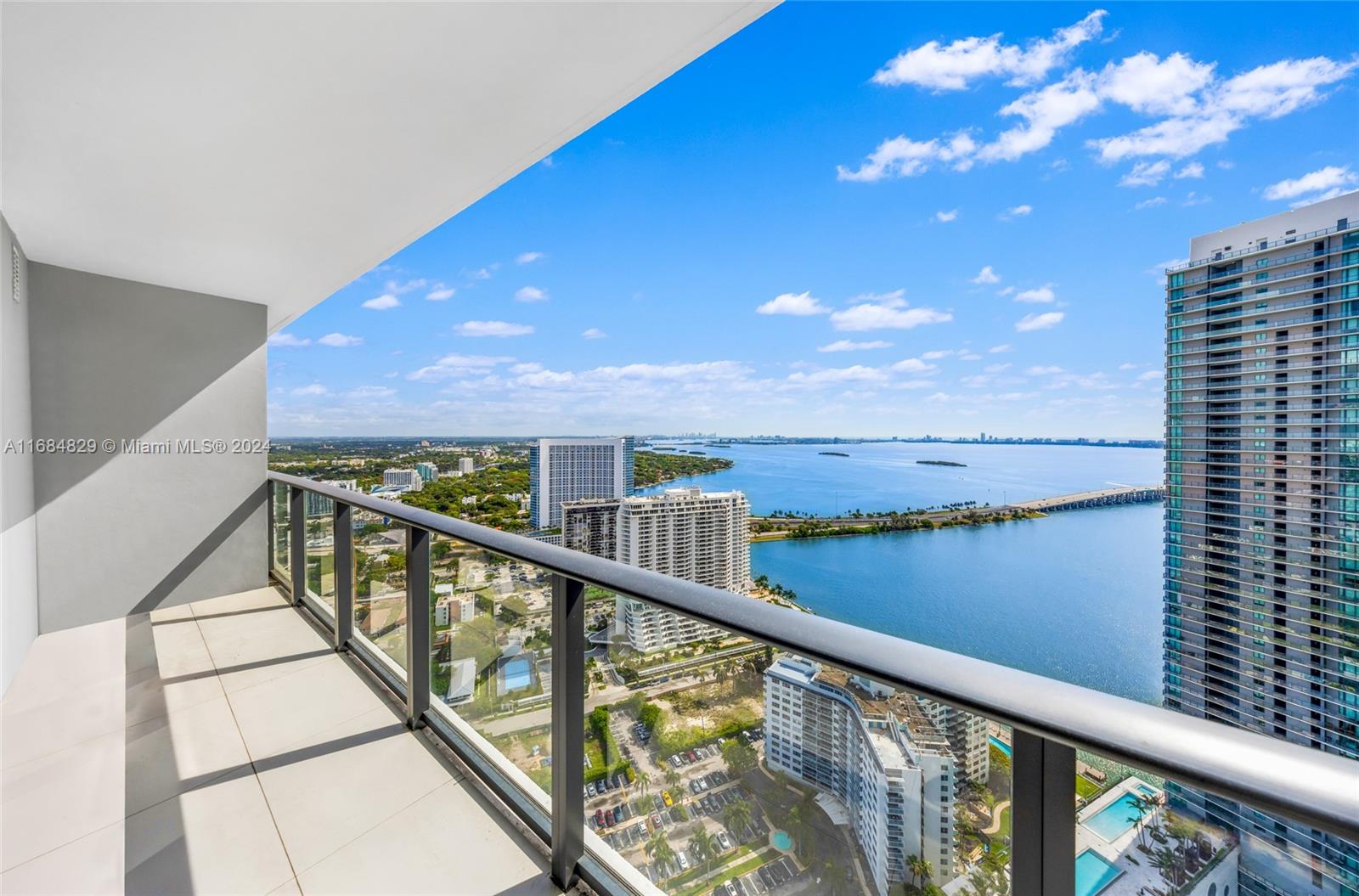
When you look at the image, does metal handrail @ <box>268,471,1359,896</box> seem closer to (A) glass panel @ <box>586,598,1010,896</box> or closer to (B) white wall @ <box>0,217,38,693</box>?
(A) glass panel @ <box>586,598,1010,896</box>

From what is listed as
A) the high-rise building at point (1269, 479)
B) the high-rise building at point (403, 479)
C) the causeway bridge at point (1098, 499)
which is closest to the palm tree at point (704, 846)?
the high-rise building at point (1269, 479)

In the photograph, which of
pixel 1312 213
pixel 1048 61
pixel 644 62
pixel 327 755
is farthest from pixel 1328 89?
pixel 327 755

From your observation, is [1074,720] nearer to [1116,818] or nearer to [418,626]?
[1116,818]

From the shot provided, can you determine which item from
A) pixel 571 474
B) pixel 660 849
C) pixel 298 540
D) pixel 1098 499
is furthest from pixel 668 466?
pixel 660 849

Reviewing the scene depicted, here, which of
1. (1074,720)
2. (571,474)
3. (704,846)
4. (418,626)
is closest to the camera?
(1074,720)

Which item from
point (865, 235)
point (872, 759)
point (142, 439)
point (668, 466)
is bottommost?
point (872, 759)

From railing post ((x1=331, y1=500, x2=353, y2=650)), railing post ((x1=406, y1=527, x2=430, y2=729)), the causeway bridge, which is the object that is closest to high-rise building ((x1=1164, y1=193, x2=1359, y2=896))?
the causeway bridge

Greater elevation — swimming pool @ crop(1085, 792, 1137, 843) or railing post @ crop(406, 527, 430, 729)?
swimming pool @ crop(1085, 792, 1137, 843)

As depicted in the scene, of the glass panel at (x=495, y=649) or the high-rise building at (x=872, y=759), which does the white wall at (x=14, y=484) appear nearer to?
the glass panel at (x=495, y=649)
